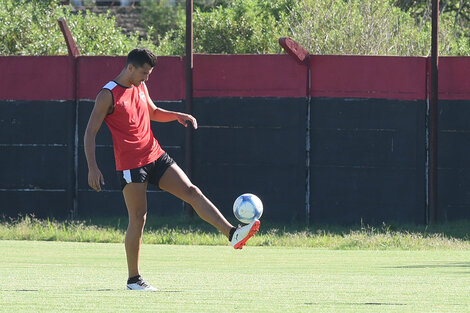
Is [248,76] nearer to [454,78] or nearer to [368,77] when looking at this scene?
[368,77]

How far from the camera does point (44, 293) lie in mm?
8266

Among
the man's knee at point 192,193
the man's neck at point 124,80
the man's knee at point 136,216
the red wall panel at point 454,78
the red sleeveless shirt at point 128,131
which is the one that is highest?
the red wall panel at point 454,78

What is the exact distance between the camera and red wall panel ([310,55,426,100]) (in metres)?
17.5

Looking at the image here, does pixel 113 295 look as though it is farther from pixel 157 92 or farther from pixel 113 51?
pixel 113 51

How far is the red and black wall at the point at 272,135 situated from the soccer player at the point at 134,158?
8838 mm

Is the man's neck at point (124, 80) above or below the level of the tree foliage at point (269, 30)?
below

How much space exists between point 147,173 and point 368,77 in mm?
9211

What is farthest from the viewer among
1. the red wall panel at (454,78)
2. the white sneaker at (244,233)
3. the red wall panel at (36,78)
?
the red wall panel at (36,78)

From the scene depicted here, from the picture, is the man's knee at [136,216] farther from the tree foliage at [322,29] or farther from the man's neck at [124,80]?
the tree foliage at [322,29]

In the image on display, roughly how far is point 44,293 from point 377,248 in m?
7.79

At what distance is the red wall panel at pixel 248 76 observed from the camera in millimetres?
17828

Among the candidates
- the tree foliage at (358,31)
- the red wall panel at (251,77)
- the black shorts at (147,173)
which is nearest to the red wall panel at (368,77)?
the red wall panel at (251,77)

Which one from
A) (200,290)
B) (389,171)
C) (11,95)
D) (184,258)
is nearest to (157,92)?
(11,95)

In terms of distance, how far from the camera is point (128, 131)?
905cm
